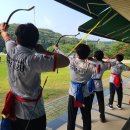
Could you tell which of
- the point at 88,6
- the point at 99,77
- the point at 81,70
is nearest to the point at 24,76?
the point at 81,70

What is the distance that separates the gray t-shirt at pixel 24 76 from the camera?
252 centimetres

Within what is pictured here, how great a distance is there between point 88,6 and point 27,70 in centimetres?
261

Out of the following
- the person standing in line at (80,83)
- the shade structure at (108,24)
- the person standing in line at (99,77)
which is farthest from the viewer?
the shade structure at (108,24)

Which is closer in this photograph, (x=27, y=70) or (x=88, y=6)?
(x=27, y=70)

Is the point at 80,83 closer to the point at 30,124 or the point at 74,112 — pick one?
the point at 74,112

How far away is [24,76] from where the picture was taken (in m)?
2.60

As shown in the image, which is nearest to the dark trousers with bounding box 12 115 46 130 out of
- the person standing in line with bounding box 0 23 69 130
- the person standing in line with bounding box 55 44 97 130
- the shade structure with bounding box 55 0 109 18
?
the person standing in line with bounding box 0 23 69 130

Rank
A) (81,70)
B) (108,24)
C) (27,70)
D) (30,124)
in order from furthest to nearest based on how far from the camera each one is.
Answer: (108,24), (81,70), (30,124), (27,70)

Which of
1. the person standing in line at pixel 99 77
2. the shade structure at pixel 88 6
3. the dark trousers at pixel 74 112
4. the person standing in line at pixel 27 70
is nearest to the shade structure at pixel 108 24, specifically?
the shade structure at pixel 88 6

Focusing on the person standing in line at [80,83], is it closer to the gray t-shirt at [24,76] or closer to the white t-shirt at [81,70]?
the white t-shirt at [81,70]

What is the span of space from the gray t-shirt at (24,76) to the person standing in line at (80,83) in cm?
176

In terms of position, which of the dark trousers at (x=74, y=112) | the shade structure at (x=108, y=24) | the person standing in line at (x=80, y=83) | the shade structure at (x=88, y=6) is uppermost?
the shade structure at (x=88, y=6)

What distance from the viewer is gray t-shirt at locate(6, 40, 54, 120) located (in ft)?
8.27

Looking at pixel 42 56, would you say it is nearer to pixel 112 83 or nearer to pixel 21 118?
pixel 21 118
